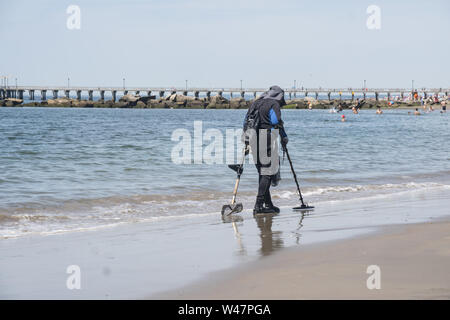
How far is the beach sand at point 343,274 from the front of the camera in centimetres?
480

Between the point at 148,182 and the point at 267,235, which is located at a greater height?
the point at 267,235

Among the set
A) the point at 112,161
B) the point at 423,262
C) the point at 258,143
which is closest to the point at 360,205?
the point at 258,143

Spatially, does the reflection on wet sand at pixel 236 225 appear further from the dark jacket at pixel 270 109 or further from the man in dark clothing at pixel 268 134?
the dark jacket at pixel 270 109

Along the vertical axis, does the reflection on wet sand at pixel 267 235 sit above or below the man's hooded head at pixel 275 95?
below

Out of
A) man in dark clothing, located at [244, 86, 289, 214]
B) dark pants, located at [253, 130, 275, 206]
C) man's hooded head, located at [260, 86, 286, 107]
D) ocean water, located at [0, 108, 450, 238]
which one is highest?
man's hooded head, located at [260, 86, 286, 107]

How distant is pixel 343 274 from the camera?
5.35m

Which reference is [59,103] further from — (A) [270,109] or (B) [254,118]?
(A) [270,109]

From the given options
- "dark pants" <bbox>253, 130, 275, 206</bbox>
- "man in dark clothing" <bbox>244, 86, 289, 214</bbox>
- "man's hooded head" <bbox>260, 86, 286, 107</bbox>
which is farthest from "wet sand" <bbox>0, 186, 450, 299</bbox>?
"man's hooded head" <bbox>260, 86, 286, 107</bbox>

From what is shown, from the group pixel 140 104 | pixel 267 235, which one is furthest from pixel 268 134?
pixel 140 104

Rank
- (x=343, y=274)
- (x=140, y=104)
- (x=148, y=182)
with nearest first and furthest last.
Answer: (x=343, y=274), (x=148, y=182), (x=140, y=104)

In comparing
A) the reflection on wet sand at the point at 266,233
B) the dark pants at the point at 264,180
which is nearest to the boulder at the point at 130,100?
the dark pants at the point at 264,180

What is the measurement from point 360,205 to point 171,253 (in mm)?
4894

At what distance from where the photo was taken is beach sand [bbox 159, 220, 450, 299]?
4797mm

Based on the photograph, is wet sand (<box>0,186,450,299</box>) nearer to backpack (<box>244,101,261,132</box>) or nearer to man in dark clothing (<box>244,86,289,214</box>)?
man in dark clothing (<box>244,86,289,214</box>)
